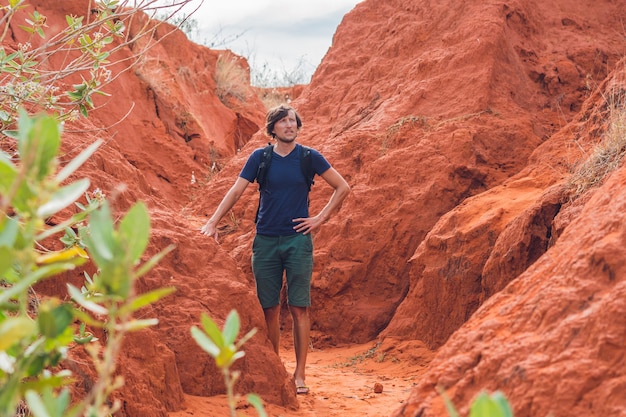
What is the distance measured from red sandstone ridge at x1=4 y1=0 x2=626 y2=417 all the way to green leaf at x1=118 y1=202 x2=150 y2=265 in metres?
1.57

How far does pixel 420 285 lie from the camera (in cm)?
697

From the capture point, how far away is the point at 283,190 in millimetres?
5516

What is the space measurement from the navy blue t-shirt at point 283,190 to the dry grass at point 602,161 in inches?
68.4

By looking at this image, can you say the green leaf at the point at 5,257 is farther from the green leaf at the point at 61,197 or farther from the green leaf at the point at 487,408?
the green leaf at the point at 487,408

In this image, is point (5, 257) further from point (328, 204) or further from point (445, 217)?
point (445, 217)

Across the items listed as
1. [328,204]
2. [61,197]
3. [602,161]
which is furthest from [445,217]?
[61,197]

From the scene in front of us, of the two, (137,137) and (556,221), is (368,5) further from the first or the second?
→ (556,221)

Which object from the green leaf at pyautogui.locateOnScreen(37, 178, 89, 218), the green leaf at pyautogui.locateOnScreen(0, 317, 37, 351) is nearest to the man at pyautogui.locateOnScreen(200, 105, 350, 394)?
the green leaf at pyautogui.locateOnScreen(37, 178, 89, 218)

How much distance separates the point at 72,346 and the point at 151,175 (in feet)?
27.3

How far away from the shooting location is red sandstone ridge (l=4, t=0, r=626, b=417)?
2.54 metres

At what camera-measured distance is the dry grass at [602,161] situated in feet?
17.3

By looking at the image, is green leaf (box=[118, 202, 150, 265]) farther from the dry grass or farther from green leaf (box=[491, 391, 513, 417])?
the dry grass

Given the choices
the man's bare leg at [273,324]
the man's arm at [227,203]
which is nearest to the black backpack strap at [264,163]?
the man's arm at [227,203]

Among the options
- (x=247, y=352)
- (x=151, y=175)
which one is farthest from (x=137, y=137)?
(x=247, y=352)
